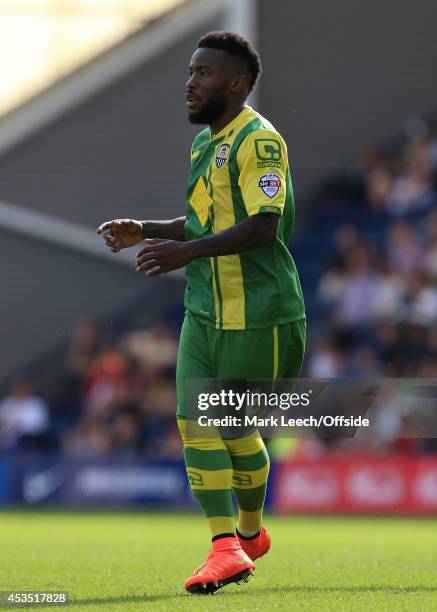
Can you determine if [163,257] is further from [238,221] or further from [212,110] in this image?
[212,110]

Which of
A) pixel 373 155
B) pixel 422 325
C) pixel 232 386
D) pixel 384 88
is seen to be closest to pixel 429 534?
pixel 422 325

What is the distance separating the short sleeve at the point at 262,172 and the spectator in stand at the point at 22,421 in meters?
11.6

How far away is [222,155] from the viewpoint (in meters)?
6.07

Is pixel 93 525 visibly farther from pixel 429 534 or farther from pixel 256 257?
pixel 256 257

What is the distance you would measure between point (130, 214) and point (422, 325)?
5233mm

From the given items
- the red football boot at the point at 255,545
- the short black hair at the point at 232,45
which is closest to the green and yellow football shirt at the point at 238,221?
the short black hair at the point at 232,45

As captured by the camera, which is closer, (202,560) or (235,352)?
(235,352)

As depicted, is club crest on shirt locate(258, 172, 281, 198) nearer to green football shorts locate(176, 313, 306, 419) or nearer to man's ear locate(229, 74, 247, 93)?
man's ear locate(229, 74, 247, 93)

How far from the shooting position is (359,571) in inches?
270

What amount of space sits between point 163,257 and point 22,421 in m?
12.0

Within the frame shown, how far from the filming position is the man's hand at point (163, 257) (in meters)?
5.73

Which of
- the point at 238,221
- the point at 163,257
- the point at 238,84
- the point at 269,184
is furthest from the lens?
the point at 238,84

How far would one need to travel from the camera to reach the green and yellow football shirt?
594 cm

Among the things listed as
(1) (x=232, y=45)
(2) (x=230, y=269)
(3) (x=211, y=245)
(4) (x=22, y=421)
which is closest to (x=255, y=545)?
(2) (x=230, y=269)
